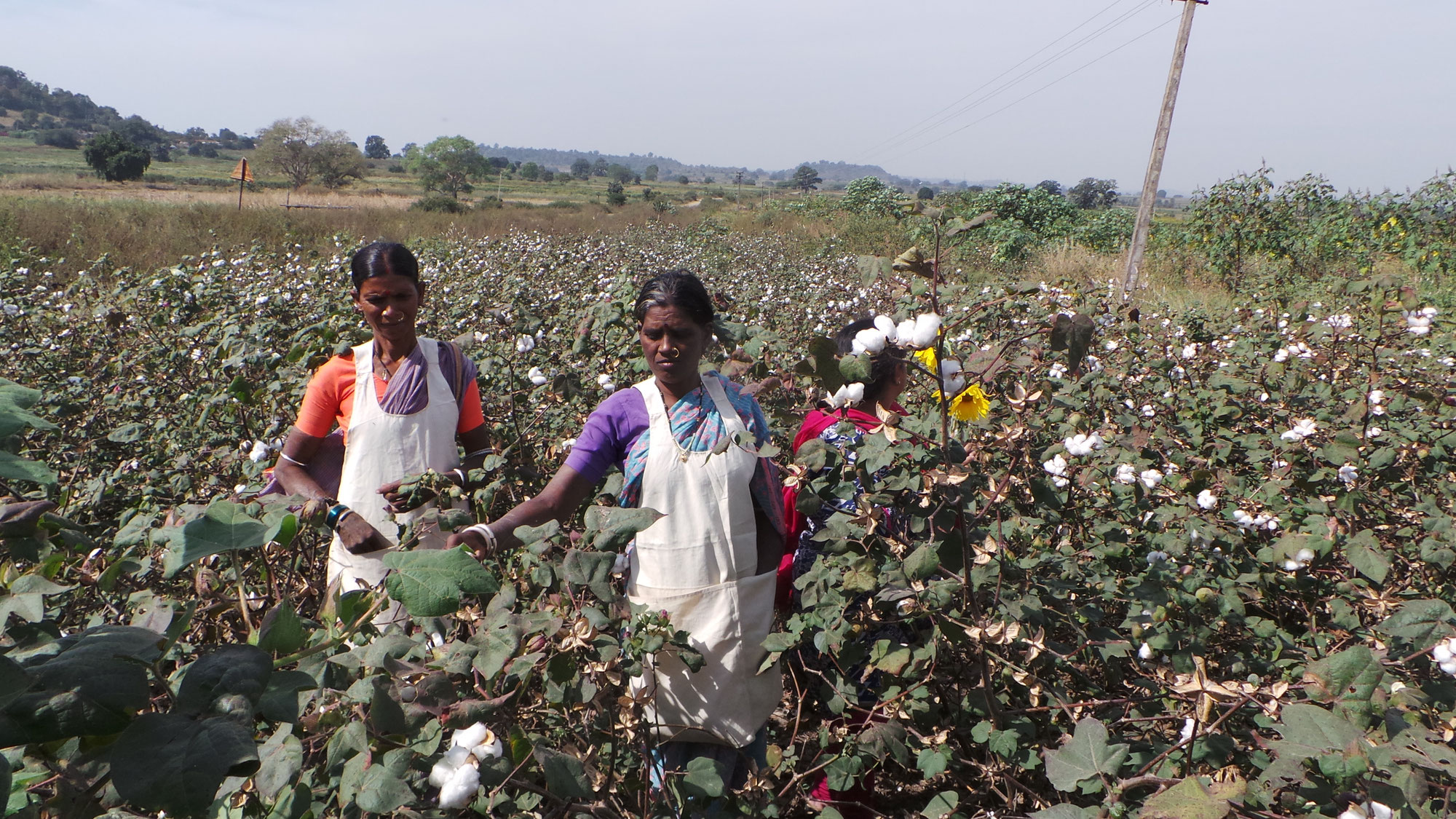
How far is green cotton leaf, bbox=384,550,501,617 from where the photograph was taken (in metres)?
0.76

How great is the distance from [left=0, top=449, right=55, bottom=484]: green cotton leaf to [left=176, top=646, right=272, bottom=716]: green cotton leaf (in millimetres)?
177

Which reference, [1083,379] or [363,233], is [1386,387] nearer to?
[1083,379]

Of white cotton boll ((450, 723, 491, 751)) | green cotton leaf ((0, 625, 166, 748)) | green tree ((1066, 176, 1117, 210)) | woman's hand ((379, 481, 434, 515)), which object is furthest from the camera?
green tree ((1066, 176, 1117, 210))

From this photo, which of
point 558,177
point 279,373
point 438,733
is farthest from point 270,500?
point 558,177

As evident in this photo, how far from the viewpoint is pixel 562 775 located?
0.95m

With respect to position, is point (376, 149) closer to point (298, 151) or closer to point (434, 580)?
point (298, 151)

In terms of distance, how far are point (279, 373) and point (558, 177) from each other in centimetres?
8265

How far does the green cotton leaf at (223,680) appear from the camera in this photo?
2.06 feet

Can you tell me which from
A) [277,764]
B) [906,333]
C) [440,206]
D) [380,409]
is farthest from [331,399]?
[440,206]

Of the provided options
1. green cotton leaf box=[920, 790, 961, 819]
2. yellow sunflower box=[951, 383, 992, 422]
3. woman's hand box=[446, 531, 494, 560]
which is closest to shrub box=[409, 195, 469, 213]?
yellow sunflower box=[951, 383, 992, 422]

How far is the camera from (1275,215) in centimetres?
1264

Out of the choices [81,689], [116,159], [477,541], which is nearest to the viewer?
[81,689]

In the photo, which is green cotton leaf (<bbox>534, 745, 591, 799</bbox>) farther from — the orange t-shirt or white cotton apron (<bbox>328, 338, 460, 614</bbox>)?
the orange t-shirt

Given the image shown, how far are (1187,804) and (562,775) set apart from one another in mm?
667
